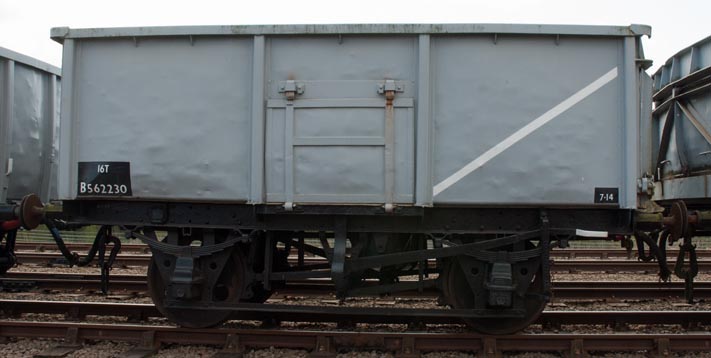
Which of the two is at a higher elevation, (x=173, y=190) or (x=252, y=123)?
(x=252, y=123)

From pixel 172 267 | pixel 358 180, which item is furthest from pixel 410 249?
pixel 172 267

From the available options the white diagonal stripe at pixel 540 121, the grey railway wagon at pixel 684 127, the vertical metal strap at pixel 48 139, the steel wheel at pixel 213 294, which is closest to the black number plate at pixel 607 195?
the white diagonal stripe at pixel 540 121

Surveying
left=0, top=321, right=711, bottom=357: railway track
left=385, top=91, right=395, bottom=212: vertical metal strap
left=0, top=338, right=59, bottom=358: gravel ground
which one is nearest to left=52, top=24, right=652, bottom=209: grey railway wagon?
left=385, top=91, right=395, bottom=212: vertical metal strap

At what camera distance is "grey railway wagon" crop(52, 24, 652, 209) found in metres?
4.91

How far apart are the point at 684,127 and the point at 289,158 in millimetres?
5274

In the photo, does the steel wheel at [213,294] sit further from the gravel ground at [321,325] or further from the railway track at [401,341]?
the gravel ground at [321,325]

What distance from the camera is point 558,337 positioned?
17.5 feet

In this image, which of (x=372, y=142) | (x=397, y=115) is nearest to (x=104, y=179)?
(x=372, y=142)

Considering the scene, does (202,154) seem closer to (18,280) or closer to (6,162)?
(6,162)

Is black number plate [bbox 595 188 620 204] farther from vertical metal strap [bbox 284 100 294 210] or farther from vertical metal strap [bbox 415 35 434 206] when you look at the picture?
vertical metal strap [bbox 284 100 294 210]

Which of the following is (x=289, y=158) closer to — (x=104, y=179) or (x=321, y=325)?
(x=104, y=179)

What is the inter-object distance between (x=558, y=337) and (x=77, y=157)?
5276mm

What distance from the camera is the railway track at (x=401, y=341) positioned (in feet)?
17.4

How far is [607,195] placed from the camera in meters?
4.91
